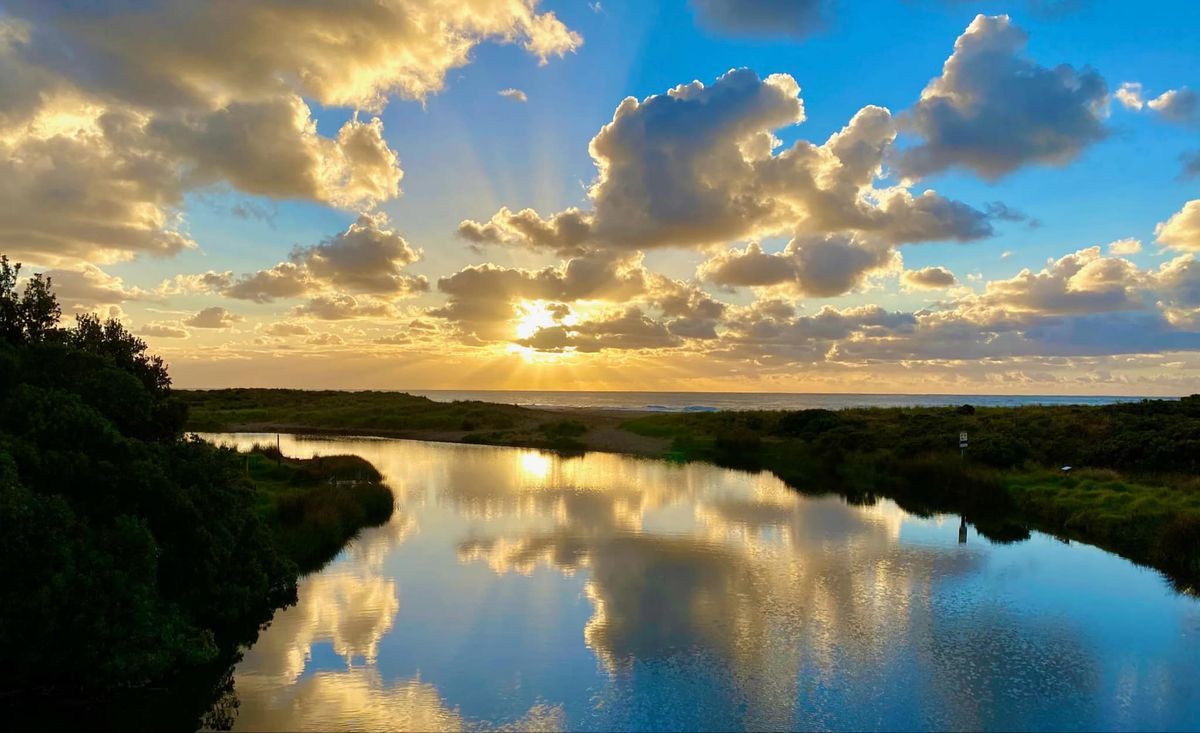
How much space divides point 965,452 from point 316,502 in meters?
45.0

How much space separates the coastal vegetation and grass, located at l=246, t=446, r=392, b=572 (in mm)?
5151

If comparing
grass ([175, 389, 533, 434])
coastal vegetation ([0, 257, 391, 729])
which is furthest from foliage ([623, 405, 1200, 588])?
coastal vegetation ([0, 257, 391, 729])

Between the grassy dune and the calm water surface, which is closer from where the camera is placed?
the calm water surface

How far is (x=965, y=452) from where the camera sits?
54.2 meters

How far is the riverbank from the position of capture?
34844 mm

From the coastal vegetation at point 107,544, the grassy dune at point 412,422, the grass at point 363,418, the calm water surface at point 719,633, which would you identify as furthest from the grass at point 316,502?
the grass at point 363,418

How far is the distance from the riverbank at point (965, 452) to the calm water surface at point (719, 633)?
3.46 m

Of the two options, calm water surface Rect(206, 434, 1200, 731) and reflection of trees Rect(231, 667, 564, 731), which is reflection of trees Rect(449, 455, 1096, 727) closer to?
calm water surface Rect(206, 434, 1200, 731)

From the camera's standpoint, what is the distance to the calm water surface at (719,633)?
16.2 m

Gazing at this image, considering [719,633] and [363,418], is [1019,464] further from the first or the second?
[363,418]

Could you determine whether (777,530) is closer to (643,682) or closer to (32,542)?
(643,682)

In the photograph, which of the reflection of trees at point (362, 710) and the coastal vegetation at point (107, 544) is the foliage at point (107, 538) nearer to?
the coastal vegetation at point (107, 544)

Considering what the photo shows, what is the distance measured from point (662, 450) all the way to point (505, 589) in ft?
167

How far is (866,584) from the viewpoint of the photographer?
26.1 m
